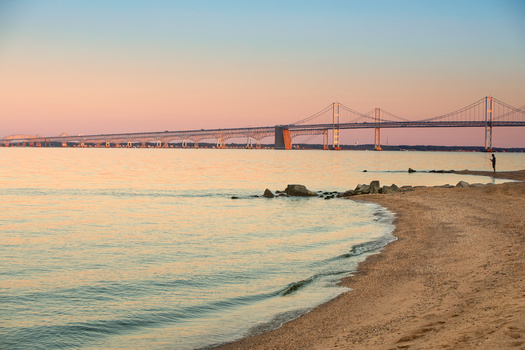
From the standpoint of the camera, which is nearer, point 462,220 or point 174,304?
point 174,304

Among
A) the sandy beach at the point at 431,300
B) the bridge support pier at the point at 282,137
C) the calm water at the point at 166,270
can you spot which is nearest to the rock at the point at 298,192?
the calm water at the point at 166,270

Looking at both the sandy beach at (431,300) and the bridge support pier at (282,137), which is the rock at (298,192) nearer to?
the sandy beach at (431,300)

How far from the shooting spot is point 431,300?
6043mm

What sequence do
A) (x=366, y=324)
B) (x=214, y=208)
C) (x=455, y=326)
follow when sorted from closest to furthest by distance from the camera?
(x=455, y=326) < (x=366, y=324) < (x=214, y=208)

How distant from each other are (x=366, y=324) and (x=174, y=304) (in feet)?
8.95

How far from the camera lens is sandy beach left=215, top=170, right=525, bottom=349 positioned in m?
4.52

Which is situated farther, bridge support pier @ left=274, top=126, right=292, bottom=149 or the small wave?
bridge support pier @ left=274, top=126, right=292, bottom=149

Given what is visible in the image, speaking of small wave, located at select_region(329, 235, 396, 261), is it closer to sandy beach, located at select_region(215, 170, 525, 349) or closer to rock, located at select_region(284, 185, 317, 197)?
sandy beach, located at select_region(215, 170, 525, 349)

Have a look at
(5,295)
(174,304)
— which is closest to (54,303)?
(5,295)

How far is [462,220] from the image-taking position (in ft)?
42.8

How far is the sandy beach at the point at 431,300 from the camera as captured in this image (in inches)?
178

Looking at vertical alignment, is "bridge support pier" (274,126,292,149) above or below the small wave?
above

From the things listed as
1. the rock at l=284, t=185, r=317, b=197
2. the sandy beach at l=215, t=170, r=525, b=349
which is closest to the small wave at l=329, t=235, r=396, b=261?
the sandy beach at l=215, t=170, r=525, b=349

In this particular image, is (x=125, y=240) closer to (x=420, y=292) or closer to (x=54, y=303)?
(x=54, y=303)
